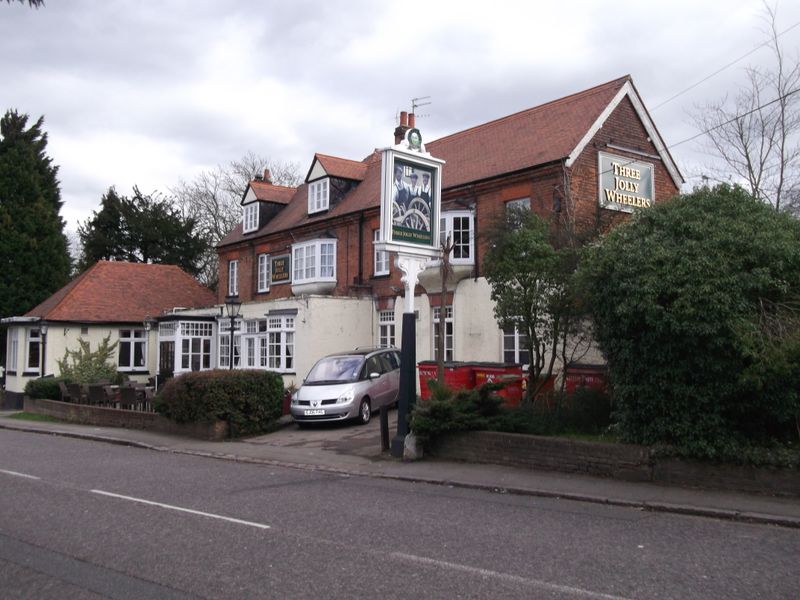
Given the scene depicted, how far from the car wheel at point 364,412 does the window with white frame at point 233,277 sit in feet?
57.4

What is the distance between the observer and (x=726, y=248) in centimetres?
984

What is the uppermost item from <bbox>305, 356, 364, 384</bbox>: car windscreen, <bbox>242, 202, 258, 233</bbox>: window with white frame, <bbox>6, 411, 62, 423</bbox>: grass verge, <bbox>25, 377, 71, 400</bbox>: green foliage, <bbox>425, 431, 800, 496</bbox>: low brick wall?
<bbox>242, 202, 258, 233</bbox>: window with white frame

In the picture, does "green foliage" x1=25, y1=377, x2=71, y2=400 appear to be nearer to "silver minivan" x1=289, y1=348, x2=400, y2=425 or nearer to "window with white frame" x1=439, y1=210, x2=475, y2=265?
"silver minivan" x1=289, y1=348, x2=400, y2=425

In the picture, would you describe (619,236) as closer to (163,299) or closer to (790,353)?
(790,353)

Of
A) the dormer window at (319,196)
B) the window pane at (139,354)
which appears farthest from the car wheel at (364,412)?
the window pane at (139,354)

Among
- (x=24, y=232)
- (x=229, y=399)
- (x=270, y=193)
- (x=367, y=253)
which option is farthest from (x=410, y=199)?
(x=24, y=232)

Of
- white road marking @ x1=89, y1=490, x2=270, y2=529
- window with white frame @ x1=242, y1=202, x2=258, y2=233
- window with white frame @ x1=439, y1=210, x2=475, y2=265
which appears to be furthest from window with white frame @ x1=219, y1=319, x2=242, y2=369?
white road marking @ x1=89, y1=490, x2=270, y2=529

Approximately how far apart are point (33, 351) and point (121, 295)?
4.53 metres

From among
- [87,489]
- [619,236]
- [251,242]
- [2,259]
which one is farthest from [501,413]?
[2,259]

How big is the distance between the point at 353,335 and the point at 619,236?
15207 millimetres

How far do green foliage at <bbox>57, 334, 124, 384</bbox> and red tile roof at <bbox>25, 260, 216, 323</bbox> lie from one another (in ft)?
4.32

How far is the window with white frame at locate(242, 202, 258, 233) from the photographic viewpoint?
33.1 metres

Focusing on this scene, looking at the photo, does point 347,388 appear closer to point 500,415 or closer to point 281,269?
point 500,415

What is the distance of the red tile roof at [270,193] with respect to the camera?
33.2m
